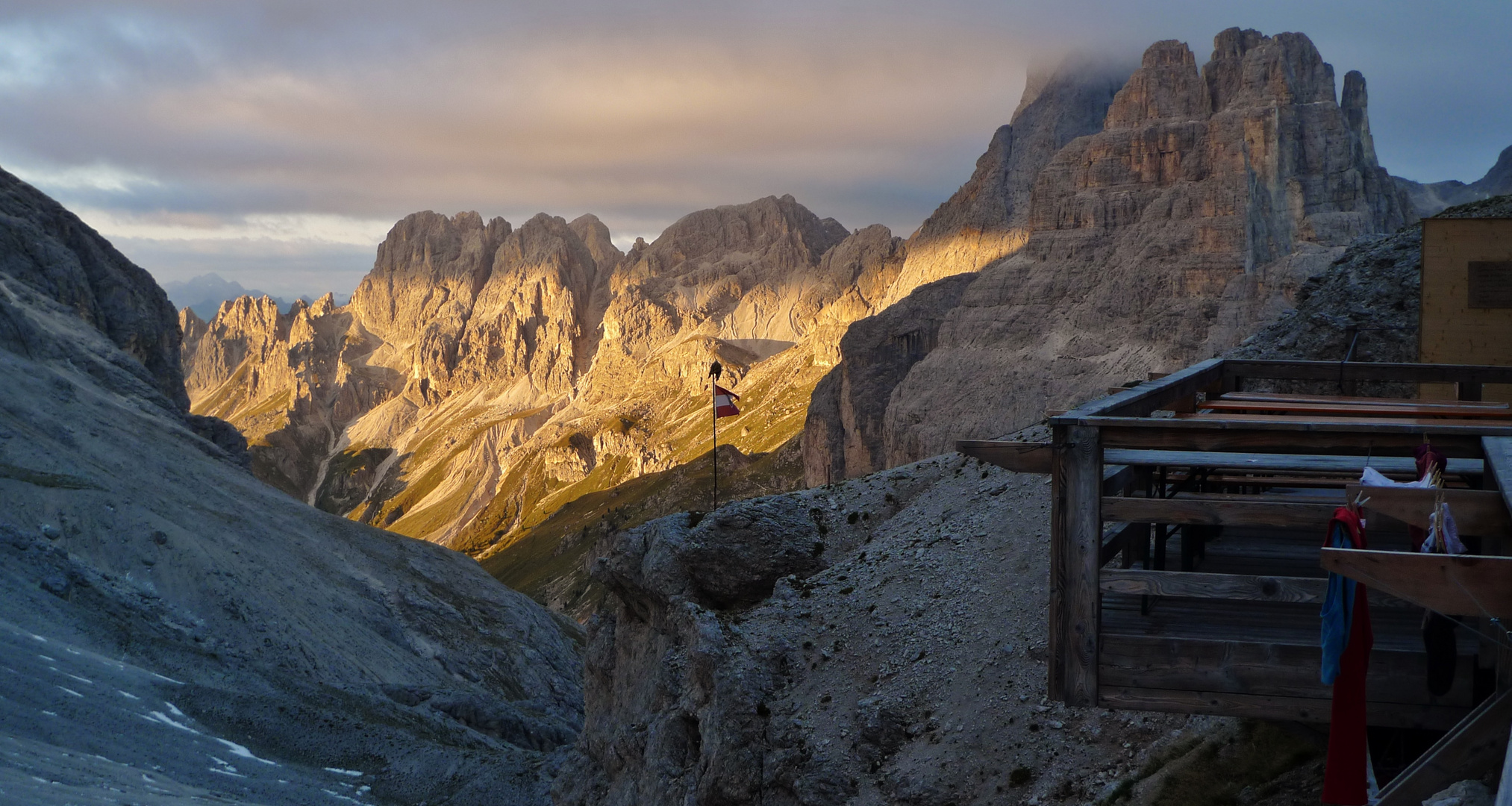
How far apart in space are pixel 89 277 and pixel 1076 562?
120 m

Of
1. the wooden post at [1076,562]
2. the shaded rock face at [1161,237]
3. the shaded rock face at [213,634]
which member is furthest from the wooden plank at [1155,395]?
the shaded rock face at [1161,237]

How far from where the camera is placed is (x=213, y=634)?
5194cm

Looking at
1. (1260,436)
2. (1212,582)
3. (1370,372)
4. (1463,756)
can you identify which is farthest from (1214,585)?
(1370,372)

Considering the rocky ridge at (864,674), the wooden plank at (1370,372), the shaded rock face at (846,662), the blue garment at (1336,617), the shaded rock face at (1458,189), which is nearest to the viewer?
the blue garment at (1336,617)

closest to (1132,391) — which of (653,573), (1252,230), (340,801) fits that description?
(653,573)

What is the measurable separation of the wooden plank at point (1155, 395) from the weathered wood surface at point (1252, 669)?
2242 mm

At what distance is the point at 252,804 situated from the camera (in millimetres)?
35094

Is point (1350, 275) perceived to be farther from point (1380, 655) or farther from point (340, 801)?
point (340, 801)

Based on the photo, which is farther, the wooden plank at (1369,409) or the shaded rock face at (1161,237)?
the shaded rock face at (1161,237)

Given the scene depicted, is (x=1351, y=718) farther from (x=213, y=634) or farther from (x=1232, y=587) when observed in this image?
(x=213, y=634)

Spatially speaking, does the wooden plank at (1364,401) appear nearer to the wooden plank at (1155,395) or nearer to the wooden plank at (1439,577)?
the wooden plank at (1155,395)

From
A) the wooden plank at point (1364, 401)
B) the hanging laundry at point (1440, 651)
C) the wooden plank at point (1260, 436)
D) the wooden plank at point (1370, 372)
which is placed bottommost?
the hanging laundry at point (1440, 651)

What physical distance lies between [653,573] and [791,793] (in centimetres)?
972

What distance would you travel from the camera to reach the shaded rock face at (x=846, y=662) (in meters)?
19.5
